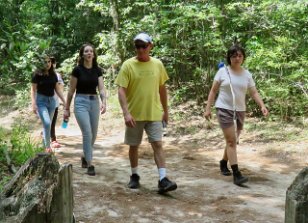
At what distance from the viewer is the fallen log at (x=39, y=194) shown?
2.40 meters

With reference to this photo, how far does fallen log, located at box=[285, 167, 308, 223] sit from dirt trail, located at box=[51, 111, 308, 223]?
230 cm

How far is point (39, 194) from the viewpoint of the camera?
246cm

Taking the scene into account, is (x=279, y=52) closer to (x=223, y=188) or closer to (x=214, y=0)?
(x=214, y=0)

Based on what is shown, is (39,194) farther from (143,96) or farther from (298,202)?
(143,96)

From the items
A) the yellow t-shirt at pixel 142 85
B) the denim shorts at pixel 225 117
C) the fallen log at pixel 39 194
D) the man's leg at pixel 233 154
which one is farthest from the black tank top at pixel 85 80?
the fallen log at pixel 39 194

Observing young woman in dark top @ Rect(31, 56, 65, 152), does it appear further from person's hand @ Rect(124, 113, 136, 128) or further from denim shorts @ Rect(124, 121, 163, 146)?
person's hand @ Rect(124, 113, 136, 128)

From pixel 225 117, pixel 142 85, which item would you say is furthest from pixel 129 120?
pixel 225 117

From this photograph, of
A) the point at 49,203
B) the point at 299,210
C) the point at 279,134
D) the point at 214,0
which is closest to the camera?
the point at 299,210

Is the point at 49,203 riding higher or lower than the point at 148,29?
lower

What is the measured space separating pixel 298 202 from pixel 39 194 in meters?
1.42

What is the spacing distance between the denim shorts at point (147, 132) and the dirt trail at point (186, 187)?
654 mm

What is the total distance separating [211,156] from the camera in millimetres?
8297

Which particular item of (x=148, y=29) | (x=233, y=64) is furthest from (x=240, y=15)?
(x=233, y=64)

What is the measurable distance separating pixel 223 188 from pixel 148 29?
6.80m
